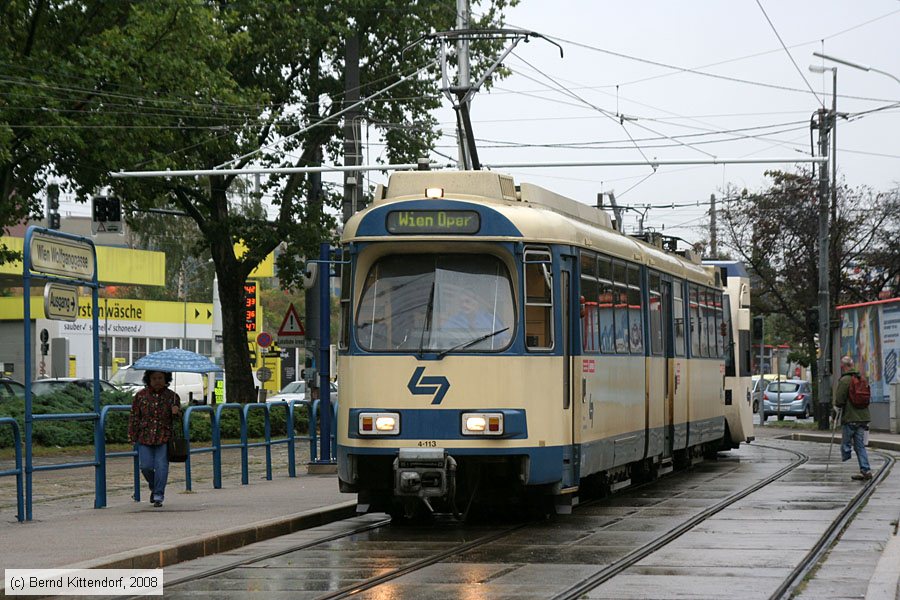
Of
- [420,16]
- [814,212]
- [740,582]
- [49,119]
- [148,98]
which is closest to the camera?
[740,582]

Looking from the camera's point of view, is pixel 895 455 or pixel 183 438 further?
pixel 895 455

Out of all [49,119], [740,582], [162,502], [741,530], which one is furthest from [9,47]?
[740,582]

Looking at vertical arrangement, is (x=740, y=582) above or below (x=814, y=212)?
below

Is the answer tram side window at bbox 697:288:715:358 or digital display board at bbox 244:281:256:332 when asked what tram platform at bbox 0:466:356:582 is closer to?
tram side window at bbox 697:288:715:358

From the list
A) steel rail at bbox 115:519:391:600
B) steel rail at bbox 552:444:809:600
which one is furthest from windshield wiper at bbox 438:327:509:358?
steel rail at bbox 552:444:809:600

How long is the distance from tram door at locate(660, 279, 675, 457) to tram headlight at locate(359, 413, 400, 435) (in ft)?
22.2

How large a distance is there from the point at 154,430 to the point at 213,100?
16.2 metres

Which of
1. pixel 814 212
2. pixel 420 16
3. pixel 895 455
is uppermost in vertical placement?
pixel 420 16

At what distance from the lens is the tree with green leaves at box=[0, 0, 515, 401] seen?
2898 centimetres

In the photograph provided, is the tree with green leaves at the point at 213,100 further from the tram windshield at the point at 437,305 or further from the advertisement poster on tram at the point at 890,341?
the tram windshield at the point at 437,305

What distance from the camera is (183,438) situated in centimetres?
1753

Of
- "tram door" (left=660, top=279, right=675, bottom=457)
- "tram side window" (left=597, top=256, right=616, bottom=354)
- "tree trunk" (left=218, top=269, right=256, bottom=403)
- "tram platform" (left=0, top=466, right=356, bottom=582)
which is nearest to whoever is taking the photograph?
"tram platform" (left=0, top=466, right=356, bottom=582)

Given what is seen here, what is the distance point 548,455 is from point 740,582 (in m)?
3.80

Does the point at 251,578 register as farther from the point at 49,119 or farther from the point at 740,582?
the point at 49,119
